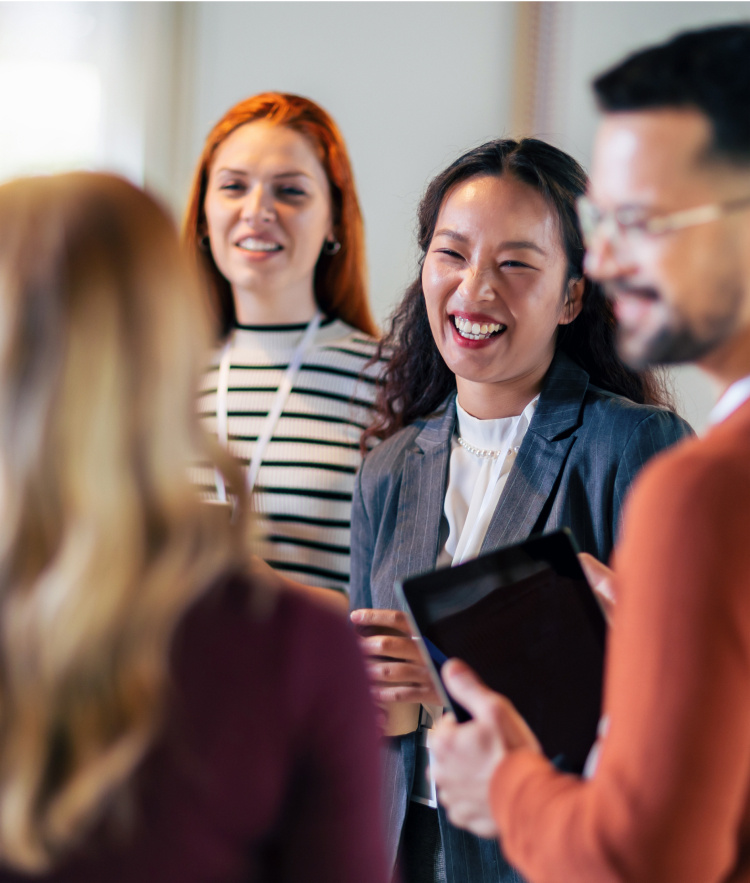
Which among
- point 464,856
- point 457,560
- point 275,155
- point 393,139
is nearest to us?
point 464,856

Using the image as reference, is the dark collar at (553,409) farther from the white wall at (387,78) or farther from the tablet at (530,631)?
the white wall at (387,78)

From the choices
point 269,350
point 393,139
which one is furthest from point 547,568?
point 393,139

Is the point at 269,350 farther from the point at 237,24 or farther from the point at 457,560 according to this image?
the point at 237,24

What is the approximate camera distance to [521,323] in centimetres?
154

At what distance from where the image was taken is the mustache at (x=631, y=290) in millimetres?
761

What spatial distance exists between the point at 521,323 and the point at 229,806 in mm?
1077

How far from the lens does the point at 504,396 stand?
160 cm

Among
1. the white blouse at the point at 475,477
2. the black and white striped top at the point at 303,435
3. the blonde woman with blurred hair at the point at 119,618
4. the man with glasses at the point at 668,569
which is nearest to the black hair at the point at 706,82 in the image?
the man with glasses at the point at 668,569

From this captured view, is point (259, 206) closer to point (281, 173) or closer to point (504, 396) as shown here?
point (281, 173)

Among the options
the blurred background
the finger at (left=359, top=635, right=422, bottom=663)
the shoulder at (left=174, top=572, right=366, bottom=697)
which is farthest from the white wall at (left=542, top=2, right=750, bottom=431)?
the shoulder at (left=174, top=572, right=366, bottom=697)

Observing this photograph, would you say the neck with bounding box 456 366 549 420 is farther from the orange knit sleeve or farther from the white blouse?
the orange knit sleeve

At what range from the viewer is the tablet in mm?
942

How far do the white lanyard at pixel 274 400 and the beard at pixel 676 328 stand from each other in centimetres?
119

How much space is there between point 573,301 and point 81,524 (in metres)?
1.22
